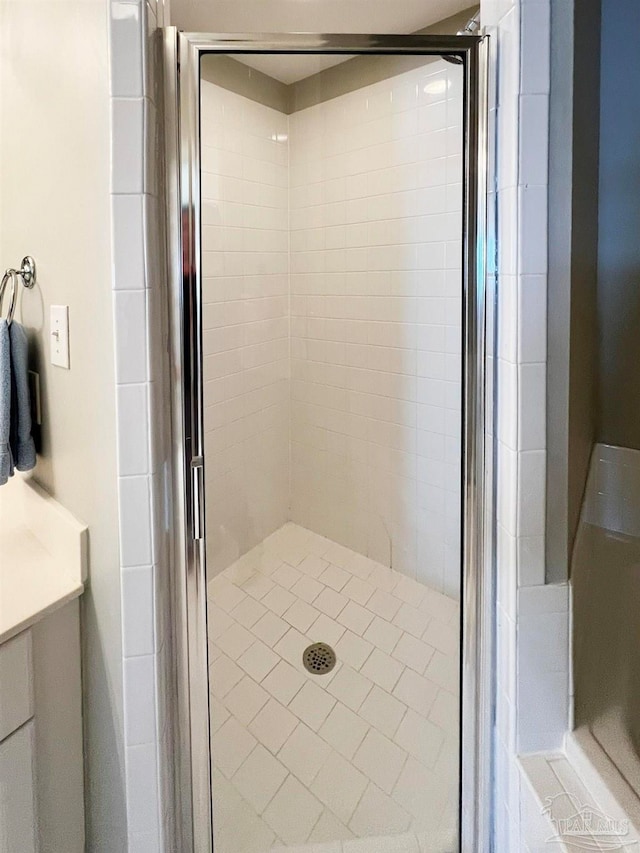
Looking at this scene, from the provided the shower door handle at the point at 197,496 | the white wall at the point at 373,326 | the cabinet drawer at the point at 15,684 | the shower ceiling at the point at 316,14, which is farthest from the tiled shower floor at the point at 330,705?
the shower ceiling at the point at 316,14

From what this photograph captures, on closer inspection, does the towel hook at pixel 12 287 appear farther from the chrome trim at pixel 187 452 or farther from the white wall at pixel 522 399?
the white wall at pixel 522 399

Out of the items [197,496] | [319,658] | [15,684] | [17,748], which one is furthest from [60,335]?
[319,658]

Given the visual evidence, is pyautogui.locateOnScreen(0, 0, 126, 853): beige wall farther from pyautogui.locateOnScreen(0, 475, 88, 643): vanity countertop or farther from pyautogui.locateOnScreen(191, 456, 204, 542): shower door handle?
pyautogui.locateOnScreen(191, 456, 204, 542): shower door handle

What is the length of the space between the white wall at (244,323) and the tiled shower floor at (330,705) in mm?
120

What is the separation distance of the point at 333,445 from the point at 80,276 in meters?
0.80

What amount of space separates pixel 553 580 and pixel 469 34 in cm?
97

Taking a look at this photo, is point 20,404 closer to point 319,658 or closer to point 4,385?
point 4,385

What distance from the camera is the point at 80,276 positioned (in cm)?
102

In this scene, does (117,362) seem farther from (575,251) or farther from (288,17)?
(288,17)

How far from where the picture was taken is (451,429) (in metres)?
1.27

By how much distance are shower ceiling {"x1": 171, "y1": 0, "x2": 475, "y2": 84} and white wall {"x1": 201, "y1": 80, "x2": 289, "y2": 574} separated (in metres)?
0.38

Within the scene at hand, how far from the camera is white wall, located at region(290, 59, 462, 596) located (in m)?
1.39

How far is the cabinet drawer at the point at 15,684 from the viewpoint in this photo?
934 millimetres

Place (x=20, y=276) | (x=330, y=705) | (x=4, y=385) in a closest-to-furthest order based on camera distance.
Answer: (x=4, y=385) → (x=20, y=276) → (x=330, y=705)
